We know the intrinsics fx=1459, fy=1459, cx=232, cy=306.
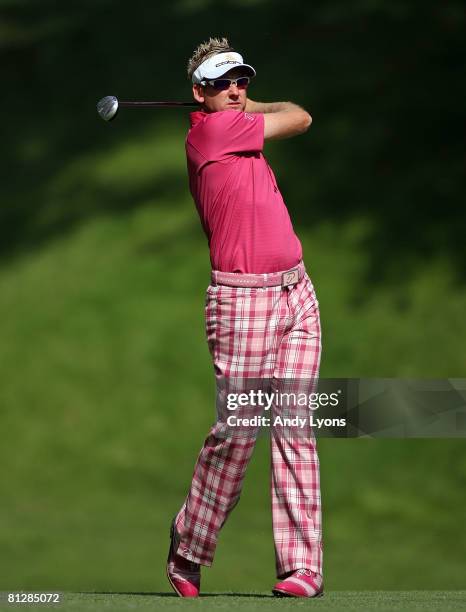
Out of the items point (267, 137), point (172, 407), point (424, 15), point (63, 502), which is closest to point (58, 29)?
point (424, 15)

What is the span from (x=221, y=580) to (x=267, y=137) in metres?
3.04

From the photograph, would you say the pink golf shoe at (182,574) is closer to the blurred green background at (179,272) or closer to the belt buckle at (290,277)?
the belt buckle at (290,277)

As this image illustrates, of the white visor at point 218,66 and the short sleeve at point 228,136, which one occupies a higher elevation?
the white visor at point 218,66

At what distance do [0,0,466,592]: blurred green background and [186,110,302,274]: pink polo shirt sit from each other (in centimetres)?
272

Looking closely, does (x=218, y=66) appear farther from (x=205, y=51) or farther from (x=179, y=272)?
(x=179, y=272)

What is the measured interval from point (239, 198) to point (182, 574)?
1239 mm

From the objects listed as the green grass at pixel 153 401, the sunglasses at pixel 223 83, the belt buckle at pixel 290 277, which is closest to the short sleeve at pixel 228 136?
the sunglasses at pixel 223 83

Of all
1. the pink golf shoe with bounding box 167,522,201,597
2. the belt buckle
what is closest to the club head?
the belt buckle

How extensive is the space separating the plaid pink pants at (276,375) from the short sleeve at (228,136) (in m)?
0.44

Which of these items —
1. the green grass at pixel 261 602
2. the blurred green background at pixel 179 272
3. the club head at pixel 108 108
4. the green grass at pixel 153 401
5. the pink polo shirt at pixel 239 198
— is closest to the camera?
the green grass at pixel 261 602

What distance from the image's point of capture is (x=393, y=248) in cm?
1001

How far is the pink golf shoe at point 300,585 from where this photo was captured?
4.53m

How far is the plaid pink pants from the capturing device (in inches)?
182

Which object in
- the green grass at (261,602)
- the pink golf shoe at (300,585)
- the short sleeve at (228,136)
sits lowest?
the green grass at (261,602)
